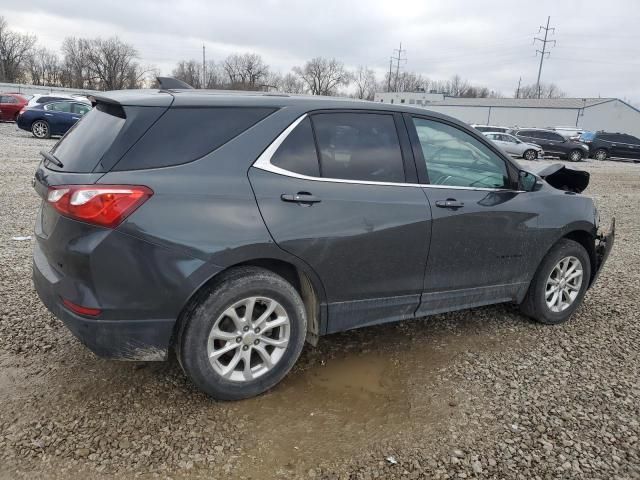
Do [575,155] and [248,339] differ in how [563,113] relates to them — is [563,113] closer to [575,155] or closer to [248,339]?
[575,155]

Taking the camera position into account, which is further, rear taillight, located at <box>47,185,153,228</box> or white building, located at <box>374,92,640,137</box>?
white building, located at <box>374,92,640,137</box>

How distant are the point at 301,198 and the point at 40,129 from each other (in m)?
19.5

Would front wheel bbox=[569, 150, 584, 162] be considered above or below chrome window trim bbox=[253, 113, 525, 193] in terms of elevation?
below

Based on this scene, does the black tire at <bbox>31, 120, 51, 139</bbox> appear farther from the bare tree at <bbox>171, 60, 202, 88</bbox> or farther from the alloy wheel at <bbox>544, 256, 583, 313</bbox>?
the bare tree at <bbox>171, 60, 202, 88</bbox>

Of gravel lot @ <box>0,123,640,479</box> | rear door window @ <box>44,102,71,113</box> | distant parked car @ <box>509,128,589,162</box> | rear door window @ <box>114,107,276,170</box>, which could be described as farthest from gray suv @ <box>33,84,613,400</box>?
distant parked car @ <box>509,128,589,162</box>

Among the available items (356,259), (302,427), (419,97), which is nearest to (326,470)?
(302,427)

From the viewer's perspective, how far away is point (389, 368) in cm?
346

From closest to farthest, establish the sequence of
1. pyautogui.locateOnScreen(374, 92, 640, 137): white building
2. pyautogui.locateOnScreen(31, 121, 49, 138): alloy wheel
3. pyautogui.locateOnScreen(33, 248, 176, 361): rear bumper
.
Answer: pyautogui.locateOnScreen(33, 248, 176, 361): rear bumper < pyautogui.locateOnScreen(31, 121, 49, 138): alloy wheel < pyautogui.locateOnScreen(374, 92, 640, 137): white building

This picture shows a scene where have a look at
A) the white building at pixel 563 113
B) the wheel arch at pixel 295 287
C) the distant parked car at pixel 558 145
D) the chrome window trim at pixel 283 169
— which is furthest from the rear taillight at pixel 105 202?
the white building at pixel 563 113

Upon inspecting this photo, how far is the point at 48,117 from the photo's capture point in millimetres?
18875

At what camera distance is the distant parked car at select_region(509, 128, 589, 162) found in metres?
27.4

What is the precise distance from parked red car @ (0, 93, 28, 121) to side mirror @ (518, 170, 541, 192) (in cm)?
2679

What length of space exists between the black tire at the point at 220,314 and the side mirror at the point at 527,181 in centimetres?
202

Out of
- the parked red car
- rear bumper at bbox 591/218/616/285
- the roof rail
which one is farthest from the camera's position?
the parked red car
